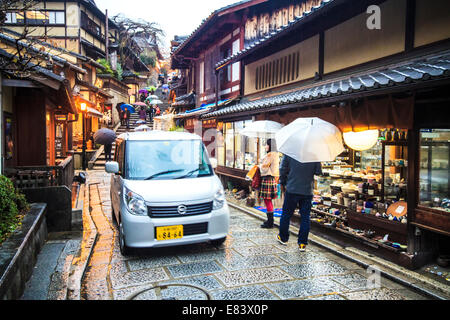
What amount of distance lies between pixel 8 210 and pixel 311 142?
19.4 feet

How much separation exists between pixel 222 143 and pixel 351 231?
937 centimetres

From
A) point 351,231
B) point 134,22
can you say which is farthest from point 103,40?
point 351,231

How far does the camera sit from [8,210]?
5.97 meters

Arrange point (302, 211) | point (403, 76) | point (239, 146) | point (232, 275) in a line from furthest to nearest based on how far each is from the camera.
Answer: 1. point (239, 146)
2. point (302, 211)
3. point (232, 275)
4. point (403, 76)

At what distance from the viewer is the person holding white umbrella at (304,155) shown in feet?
21.1

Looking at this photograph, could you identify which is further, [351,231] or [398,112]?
[351,231]

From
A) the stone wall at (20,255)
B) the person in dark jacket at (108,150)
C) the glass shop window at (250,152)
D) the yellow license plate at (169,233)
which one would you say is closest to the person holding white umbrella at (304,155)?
the yellow license plate at (169,233)

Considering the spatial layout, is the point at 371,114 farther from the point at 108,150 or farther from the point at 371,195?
the point at 108,150

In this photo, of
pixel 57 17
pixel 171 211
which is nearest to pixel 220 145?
pixel 171 211

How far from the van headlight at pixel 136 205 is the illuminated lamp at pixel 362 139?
16.7 feet

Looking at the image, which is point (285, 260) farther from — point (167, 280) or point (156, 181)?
point (156, 181)

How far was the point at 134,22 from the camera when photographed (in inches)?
1688

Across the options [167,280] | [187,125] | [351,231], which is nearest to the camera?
[167,280]

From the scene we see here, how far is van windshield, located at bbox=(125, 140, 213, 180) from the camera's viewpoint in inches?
270
